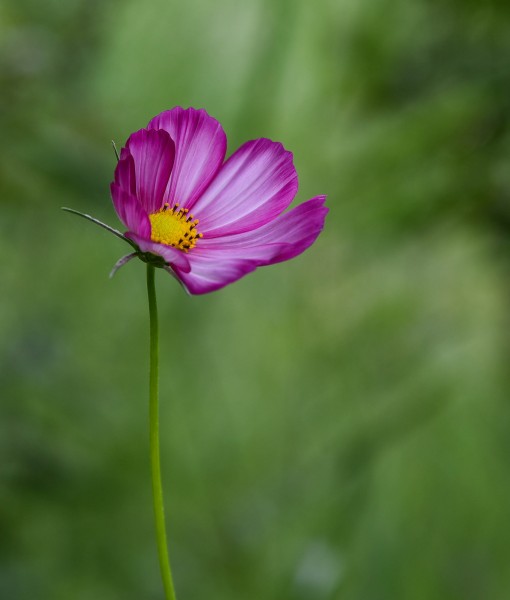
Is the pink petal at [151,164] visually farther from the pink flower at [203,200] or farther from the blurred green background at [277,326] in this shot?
the blurred green background at [277,326]

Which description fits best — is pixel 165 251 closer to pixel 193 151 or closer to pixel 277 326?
pixel 193 151

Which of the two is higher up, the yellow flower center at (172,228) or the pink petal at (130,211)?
the yellow flower center at (172,228)

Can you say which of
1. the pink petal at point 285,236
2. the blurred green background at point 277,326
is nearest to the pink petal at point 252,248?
the pink petal at point 285,236

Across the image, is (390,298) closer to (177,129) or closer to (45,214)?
(45,214)

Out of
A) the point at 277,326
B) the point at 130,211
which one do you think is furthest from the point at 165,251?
the point at 277,326

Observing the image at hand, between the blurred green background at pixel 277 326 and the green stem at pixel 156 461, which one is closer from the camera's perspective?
the green stem at pixel 156 461

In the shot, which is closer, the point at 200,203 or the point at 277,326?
the point at 200,203

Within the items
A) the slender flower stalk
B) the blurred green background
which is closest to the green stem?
the slender flower stalk

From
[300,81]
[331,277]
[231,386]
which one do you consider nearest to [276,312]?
[331,277]

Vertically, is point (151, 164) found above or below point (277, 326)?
below
